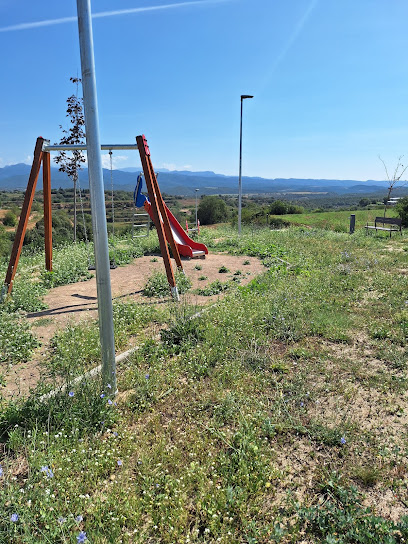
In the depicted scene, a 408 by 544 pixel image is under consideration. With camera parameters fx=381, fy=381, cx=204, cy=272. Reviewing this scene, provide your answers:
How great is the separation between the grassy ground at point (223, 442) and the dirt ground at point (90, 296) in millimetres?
415

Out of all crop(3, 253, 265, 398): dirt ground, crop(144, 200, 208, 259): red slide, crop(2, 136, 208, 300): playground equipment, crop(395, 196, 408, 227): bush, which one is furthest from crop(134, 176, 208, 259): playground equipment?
crop(395, 196, 408, 227): bush

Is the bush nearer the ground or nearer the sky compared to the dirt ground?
nearer the sky

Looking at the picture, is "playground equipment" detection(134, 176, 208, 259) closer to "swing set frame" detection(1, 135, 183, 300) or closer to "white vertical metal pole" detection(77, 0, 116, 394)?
"swing set frame" detection(1, 135, 183, 300)

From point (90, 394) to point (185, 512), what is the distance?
4.27ft

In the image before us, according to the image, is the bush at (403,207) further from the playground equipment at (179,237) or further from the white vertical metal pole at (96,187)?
the white vertical metal pole at (96,187)

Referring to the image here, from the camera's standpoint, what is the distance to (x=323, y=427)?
3.00 metres

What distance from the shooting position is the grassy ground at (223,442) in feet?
7.17

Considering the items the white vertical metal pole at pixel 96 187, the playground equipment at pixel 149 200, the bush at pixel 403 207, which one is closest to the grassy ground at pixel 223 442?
the white vertical metal pole at pixel 96 187

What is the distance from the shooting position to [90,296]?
7016mm

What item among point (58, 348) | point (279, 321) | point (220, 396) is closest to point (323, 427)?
point (220, 396)

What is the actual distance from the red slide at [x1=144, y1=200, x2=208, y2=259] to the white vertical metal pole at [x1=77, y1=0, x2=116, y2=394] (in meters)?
7.41

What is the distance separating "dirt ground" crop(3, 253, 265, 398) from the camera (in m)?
4.01

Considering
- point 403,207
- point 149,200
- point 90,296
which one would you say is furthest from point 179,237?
point 403,207

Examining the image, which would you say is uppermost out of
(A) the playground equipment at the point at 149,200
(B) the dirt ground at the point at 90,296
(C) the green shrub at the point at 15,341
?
(A) the playground equipment at the point at 149,200
